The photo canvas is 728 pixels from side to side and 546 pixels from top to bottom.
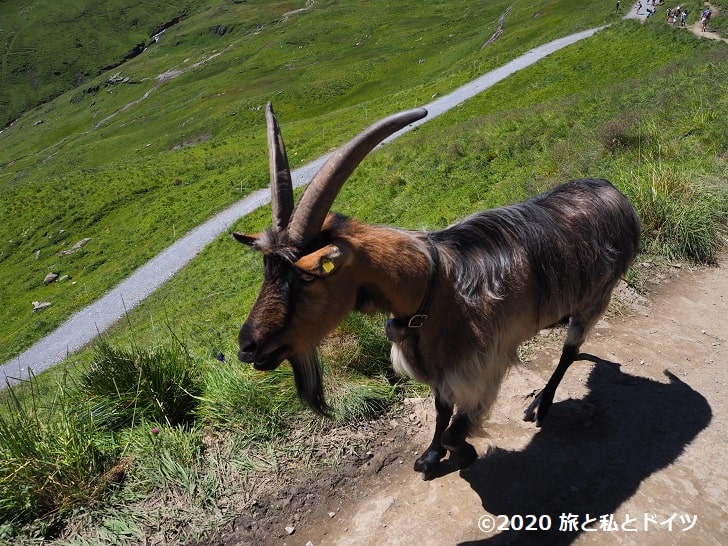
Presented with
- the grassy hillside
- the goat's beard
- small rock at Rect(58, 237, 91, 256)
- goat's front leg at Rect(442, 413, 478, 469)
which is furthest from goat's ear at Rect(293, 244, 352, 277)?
the grassy hillside

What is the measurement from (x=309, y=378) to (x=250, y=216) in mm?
25919

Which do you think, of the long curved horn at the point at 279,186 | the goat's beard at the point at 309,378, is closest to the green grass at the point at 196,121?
the goat's beard at the point at 309,378

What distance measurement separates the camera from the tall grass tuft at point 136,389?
19.3ft

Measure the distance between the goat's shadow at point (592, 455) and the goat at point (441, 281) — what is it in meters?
0.34

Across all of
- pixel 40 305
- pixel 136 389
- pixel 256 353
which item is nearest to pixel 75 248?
pixel 40 305

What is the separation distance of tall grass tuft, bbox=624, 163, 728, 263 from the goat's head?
733cm

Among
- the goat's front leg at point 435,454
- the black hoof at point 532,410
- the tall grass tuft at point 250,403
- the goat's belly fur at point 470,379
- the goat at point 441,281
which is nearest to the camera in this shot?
the goat at point 441,281

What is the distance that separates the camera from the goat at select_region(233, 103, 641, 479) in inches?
145

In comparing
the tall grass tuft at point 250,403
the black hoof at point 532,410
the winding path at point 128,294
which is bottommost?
the winding path at point 128,294

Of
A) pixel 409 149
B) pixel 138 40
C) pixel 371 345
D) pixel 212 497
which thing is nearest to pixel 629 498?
pixel 371 345

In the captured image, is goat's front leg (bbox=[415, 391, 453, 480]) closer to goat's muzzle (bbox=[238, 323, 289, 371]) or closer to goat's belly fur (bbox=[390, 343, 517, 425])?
goat's belly fur (bbox=[390, 343, 517, 425])

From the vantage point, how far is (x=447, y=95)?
1756 inches

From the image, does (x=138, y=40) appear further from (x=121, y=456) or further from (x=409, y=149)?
(x=121, y=456)

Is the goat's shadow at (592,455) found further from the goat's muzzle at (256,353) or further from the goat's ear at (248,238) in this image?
the goat's ear at (248,238)
